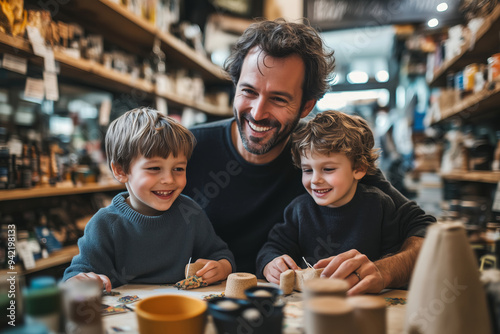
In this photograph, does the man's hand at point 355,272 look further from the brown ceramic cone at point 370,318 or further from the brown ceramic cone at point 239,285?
the brown ceramic cone at point 370,318

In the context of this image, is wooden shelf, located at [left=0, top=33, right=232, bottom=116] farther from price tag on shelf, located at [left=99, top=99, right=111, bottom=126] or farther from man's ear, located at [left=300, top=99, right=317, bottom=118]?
man's ear, located at [left=300, top=99, right=317, bottom=118]

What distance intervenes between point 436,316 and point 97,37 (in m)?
2.77

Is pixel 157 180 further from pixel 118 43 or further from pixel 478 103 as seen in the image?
pixel 118 43

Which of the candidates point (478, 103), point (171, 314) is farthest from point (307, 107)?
point (171, 314)

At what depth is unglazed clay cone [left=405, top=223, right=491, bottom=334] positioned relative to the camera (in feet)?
2.43

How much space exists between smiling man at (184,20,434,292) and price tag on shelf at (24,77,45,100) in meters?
0.98

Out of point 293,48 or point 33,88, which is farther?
point 33,88

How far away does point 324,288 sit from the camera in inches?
29.4

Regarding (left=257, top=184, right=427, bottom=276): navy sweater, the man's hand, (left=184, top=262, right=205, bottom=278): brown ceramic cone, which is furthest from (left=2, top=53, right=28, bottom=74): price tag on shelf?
the man's hand

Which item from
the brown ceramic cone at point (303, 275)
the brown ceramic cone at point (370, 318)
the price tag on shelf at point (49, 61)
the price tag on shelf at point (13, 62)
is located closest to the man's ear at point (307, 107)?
the brown ceramic cone at point (303, 275)

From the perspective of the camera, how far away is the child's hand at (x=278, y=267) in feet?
4.11

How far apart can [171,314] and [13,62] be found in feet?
5.89

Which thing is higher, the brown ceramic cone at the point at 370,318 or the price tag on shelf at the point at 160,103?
the price tag on shelf at the point at 160,103

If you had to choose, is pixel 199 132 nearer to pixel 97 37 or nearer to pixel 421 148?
pixel 97 37
